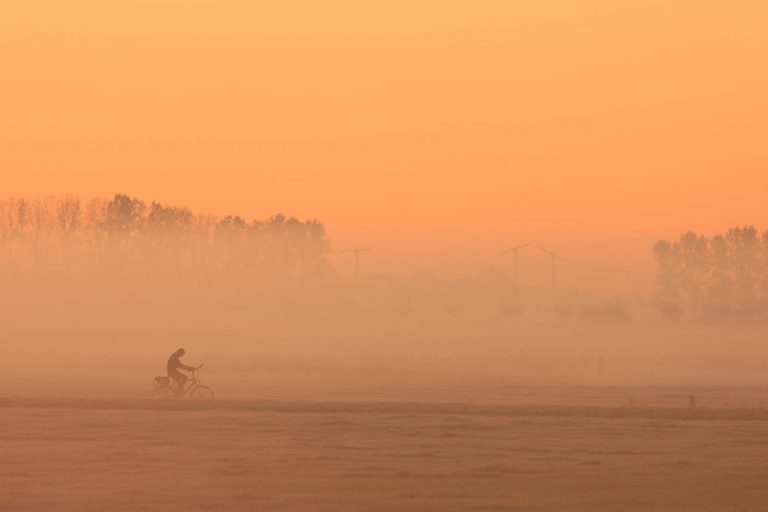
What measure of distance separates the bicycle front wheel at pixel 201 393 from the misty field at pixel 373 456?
6.25 ft

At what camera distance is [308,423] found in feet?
139

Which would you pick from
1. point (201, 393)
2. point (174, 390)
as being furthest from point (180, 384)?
point (201, 393)

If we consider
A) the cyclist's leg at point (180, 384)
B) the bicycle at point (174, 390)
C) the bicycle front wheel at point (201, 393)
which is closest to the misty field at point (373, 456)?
the bicycle at point (174, 390)

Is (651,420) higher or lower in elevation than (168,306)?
lower

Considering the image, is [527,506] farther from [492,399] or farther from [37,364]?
[37,364]

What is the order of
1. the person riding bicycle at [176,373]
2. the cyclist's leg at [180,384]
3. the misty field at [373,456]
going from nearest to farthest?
the misty field at [373,456]
the person riding bicycle at [176,373]
the cyclist's leg at [180,384]

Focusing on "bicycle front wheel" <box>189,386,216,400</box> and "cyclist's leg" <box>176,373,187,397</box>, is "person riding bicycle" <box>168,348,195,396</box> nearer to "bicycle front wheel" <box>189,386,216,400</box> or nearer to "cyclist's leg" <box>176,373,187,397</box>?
"cyclist's leg" <box>176,373,187,397</box>

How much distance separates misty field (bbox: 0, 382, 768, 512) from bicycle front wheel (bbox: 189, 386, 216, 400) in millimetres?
1904

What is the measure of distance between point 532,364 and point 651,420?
61.1 metres

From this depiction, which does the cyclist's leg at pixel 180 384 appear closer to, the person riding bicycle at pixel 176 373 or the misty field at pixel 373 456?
the person riding bicycle at pixel 176 373

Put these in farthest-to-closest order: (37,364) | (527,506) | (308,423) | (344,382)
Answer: (37,364)
(344,382)
(308,423)
(527,506)

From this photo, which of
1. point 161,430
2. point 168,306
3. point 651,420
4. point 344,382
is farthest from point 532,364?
point 168,306

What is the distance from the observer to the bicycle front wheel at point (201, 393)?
165ft

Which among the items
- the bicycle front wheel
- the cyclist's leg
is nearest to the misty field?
the bicycle front wheel
